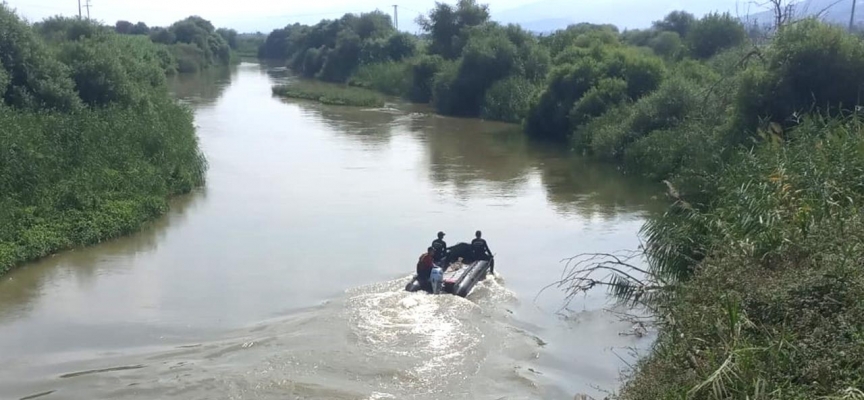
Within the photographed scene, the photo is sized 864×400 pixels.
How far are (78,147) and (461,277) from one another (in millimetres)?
11521

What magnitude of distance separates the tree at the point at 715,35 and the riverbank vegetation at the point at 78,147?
29354 millimetres

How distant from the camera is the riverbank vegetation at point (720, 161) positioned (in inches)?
289

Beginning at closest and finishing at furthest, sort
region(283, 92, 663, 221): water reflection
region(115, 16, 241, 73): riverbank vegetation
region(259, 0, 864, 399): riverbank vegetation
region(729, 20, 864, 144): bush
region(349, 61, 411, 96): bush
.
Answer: region(259, 0, 864, 399): riverbank vegetation
region(729, 20, 864, 144): bush
region(283, 92, 663, 221): water reflection
region(349, 61, 411, 96): bush
region(115, 16, 241, 73): riverbank vegetation

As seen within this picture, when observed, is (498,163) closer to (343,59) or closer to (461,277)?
(461,277)

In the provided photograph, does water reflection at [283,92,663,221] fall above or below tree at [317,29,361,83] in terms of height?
below

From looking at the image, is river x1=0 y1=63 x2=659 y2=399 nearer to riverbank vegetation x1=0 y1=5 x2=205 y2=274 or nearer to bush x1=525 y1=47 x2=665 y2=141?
riverbank vegetation x1=0 y1=5 x2=205 y2=274

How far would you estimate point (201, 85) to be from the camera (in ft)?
215

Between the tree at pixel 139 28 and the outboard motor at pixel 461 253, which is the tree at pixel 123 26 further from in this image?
the outboard motor at pixel 461 253

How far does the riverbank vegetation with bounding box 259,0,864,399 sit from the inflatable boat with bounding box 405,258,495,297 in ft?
6.68

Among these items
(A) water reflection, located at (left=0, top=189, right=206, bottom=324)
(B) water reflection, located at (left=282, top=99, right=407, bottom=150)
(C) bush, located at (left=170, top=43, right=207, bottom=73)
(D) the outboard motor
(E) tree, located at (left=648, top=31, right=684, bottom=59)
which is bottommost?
(A) water reflection, located at (left=0, top=189, right=206, bottom=324)

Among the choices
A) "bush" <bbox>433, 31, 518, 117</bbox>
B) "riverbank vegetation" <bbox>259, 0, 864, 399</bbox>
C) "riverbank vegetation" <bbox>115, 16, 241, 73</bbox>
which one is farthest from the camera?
"riverbank vegetation" <bbox>115, 16, 241, 73</bbox>

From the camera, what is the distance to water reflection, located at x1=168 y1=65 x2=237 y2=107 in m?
54.1

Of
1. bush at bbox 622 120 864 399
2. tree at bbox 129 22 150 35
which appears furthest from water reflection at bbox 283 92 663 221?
tree at bbox 129 22 150 35

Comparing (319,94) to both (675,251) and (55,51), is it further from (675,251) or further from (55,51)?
(675,251)
